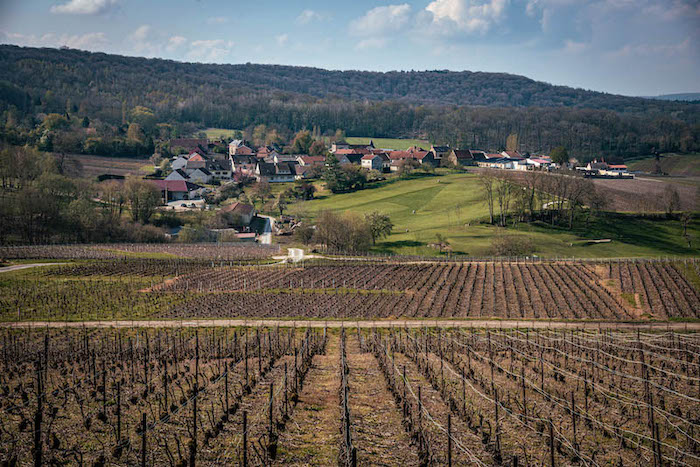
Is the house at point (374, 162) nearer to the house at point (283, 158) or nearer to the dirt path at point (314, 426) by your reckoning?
the house at point (283, 158)

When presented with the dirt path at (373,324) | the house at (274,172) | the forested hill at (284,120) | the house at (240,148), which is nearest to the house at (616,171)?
the forested hill at (284,120)

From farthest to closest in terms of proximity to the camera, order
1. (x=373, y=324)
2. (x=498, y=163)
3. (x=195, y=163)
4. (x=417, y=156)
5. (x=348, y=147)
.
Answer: (x=348, y=147) → (x=498, y=163) → (x=417, y=156) → (x=195, y=163) → (x=373, y=324)

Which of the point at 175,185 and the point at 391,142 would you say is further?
the point at 391,142

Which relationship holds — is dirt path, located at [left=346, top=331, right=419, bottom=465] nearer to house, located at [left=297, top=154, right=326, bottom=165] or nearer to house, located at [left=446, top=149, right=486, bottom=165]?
house, located at [left=297, top=154, right=326, bottom=165]

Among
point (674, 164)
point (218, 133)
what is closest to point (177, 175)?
point (218, 133)

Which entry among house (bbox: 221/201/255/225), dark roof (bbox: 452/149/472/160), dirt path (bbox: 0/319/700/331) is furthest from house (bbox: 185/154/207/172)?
dirt path (bbox: 0/319/700/331)

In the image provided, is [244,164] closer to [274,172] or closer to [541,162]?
[274,172]
